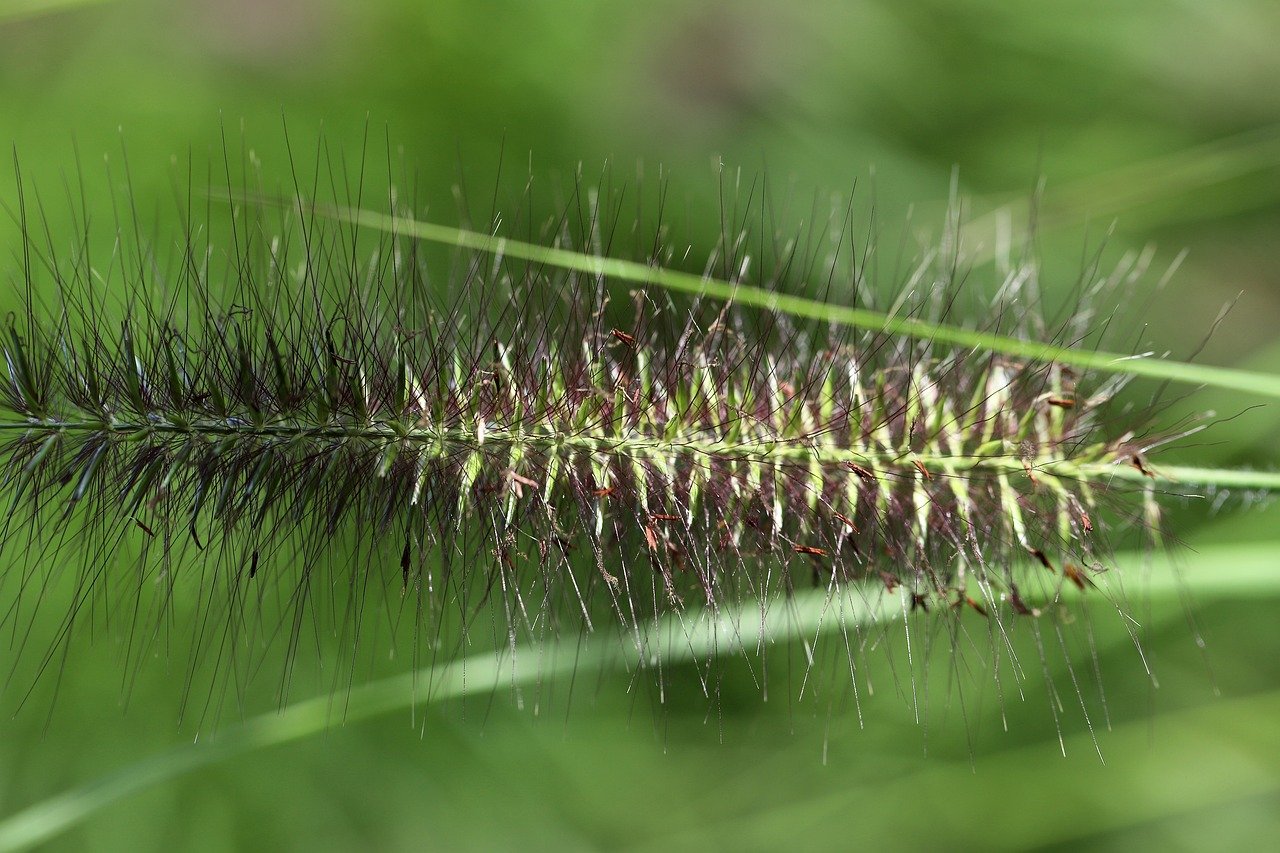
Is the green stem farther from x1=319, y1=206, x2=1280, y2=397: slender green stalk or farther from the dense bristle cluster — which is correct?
x1=319, y1=206, x2=1280, y2=397: slender green stalk

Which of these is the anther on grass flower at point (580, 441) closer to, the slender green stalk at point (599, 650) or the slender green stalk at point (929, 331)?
the slender green stalk at point (929, 331)

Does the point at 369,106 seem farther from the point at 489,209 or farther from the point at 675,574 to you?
the point at 675,574

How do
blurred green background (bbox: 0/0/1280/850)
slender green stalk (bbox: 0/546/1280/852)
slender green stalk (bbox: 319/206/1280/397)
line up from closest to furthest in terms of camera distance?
slender green stalk (bbox: 319/206/1280/397)
slender green stalk (bbox: 0/546/1280/852)
blurred green background (bbox: 0/0/1280/850)

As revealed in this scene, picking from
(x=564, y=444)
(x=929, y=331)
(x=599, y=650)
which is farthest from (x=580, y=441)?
(x=599, y=650)

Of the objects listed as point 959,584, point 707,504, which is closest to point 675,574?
point 707,504

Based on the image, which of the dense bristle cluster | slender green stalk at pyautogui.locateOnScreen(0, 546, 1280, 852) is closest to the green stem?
the dense bristle cluster

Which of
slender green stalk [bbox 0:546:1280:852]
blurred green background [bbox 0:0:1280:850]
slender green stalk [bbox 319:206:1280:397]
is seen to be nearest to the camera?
slender green stalk [bbox 319:206:1280:397]

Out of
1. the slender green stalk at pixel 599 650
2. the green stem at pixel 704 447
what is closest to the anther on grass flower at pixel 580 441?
the green stem at pixel 704 447

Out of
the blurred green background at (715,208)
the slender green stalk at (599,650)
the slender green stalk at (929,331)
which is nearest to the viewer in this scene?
the slender green stalk at (929,331)
